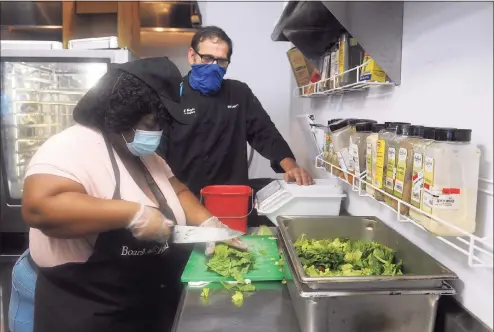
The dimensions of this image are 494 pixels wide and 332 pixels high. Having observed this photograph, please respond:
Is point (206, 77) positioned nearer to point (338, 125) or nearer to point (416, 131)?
point (338, 125)

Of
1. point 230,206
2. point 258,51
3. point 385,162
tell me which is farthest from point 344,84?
point 258,51

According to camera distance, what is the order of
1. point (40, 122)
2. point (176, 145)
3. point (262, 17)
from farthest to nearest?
point (262, 17) < point (40, 122) < point (176, 145)

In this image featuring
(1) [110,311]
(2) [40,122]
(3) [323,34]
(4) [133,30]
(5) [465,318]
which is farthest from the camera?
(4) [133,30]

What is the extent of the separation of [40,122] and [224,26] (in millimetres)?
1556

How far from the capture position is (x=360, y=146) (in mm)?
1314

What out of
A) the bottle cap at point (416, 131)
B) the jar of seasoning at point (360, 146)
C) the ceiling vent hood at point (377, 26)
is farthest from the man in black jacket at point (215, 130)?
the bottle cap at point (416, 131)

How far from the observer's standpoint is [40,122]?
2.91 m

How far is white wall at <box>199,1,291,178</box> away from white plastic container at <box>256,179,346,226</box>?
67.9 inches

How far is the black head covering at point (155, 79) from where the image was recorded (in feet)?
4.24

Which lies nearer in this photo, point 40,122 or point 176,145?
point 176,145

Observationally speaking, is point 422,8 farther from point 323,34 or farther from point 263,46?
point 263,46

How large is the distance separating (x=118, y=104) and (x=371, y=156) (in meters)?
0.77

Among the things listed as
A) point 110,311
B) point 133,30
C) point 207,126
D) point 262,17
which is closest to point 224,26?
point 262,17

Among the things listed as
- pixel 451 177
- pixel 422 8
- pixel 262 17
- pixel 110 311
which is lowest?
pixel 110 311
